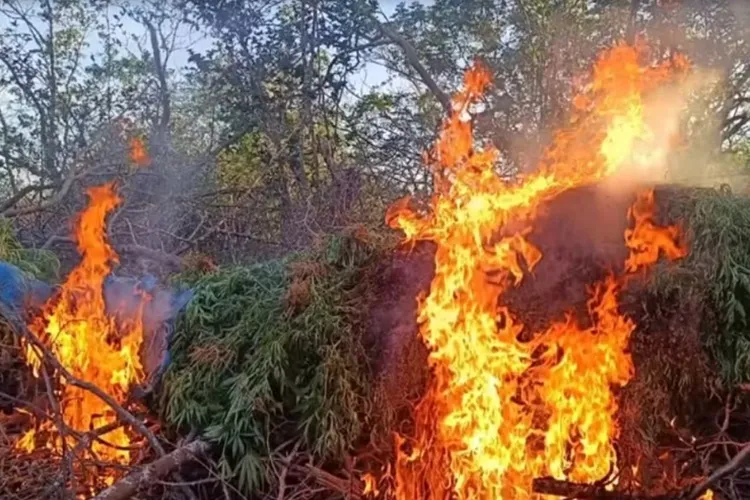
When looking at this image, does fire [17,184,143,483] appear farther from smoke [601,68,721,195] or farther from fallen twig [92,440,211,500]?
smoke [601,68,721,195]

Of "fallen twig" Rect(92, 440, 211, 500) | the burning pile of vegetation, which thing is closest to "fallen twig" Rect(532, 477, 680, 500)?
the burning pile of vegetation

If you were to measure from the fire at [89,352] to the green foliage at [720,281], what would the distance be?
2.71 m

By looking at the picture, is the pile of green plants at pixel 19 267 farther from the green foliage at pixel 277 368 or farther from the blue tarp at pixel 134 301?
the green foliage at pixel 277 368

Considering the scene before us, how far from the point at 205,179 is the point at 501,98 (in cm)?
355

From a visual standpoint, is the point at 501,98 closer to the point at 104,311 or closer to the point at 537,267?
the point at 537,267

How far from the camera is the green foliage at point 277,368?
11.1 feet

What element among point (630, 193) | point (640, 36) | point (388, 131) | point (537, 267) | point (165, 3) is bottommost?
point (537, 267)

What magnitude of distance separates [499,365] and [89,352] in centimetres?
214

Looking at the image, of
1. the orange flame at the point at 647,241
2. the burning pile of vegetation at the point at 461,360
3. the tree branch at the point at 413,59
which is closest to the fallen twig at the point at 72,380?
the burning pile of vegetation at the point at 461,360

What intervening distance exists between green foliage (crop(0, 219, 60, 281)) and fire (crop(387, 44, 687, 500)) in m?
2.55

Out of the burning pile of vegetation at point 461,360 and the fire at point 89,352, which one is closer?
the burning pile of vegetation at point 461,360

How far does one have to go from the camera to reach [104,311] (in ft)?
13.5

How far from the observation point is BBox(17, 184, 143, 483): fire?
3693mm

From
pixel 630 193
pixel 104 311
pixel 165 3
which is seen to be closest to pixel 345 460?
pixel 104 311
